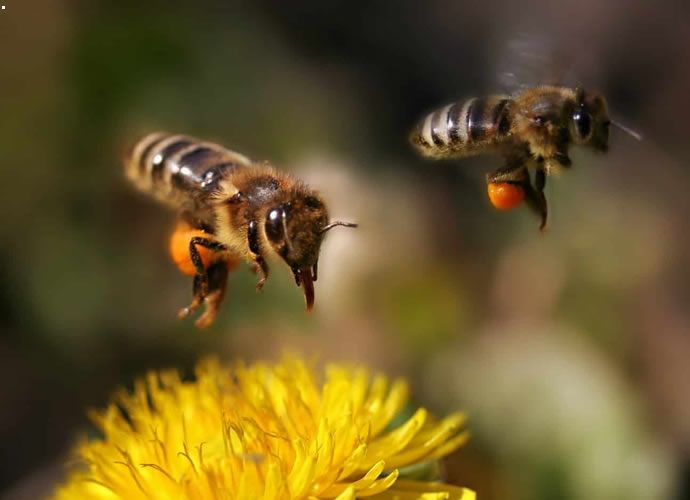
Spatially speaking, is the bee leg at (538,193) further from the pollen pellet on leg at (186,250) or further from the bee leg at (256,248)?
the pollen pellet on leg at (186,250)

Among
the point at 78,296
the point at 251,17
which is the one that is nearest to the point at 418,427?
the point at 78,296

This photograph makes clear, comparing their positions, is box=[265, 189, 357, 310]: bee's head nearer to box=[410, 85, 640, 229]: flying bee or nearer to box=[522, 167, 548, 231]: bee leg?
box=[410, 85, 640, 229]: flying bee

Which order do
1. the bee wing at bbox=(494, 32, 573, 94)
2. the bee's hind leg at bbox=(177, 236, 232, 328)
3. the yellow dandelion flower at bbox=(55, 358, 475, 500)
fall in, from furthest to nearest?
the bee wing at bbox=(494, 32, 573, 94), the bee's hind leg at bbox=(177, 236, 232, 328), the yellow dandelion flower at bbox=(55, 358, 475, 500)

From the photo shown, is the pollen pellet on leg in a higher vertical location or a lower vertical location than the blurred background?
lower

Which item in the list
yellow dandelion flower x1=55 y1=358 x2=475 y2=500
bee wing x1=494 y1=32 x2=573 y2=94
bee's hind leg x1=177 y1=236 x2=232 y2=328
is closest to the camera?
yellow dandelion flower x1=55 y1=358 x2=475 y2=500

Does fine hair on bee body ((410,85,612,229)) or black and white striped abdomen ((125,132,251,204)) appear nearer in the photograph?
fine hair on bee body ((410,85,612,229))

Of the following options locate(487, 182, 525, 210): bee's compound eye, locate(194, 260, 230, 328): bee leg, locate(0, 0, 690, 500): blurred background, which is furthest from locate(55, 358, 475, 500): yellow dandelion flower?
locate(0, 0, 690, 500): blurred background
